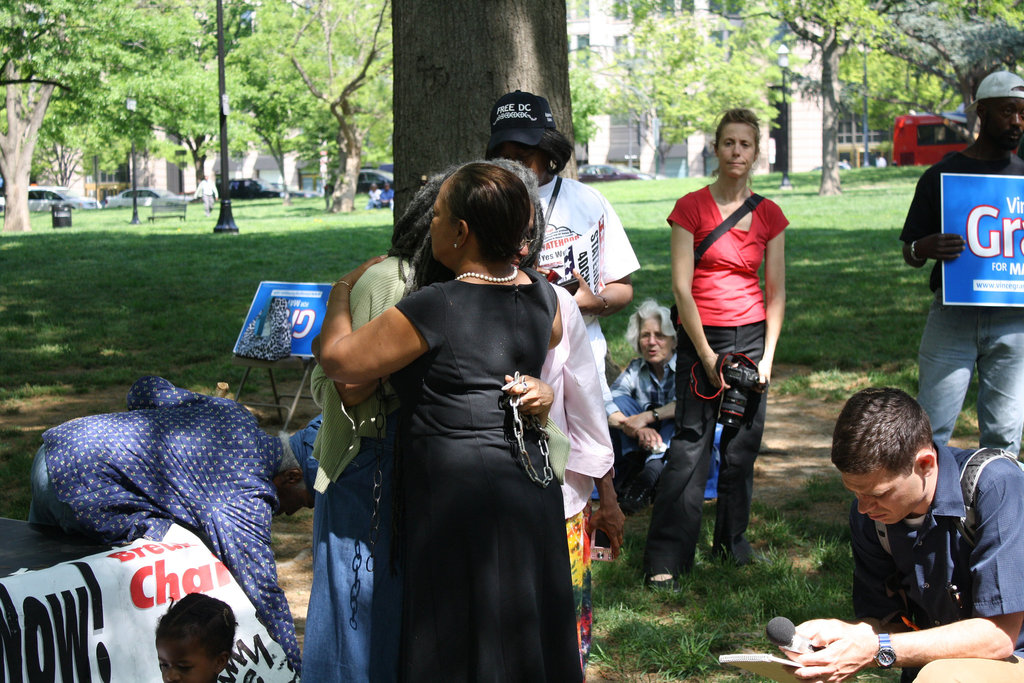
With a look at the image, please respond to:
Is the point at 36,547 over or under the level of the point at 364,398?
under

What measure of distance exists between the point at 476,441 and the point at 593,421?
0.56m

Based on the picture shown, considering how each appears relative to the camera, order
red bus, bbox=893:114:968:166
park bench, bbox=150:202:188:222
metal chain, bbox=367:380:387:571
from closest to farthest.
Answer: metal chain, bbox=367:380:387:571 < park bench, bbox=150:202:188:222 < red bus, bbox=893:114:968:166

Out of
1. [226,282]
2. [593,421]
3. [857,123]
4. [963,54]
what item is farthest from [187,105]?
[857,123]

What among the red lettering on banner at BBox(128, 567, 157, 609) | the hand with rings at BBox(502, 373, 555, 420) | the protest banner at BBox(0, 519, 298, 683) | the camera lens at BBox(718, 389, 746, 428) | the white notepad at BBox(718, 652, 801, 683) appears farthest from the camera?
the camera lens at BBox(718, 389, 746, 428)

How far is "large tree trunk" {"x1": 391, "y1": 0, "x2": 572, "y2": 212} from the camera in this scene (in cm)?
486

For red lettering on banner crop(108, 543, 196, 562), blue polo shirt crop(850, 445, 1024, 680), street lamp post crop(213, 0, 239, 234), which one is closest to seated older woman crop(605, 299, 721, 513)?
red lettering on banner crop(108, 543, 196, 562)

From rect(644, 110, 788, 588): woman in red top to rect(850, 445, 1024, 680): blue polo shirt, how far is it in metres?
1.90

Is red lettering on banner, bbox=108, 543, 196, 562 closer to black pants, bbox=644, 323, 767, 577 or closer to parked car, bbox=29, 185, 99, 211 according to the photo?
black pants, bbox=644, 323, 767, 577

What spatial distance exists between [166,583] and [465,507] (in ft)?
5.47

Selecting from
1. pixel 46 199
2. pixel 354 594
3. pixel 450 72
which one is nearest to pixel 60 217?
pixel 46 199

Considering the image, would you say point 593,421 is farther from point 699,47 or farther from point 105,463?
point 699,47

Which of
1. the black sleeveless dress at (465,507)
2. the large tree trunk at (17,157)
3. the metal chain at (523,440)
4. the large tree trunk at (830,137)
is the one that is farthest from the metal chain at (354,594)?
the large tree trunk at (830,137)

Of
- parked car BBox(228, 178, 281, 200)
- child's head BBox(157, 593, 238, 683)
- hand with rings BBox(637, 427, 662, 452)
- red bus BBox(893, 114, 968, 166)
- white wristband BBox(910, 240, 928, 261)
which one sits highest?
red bus BBox(893, 114, 968, 166)

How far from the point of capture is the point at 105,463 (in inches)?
152
